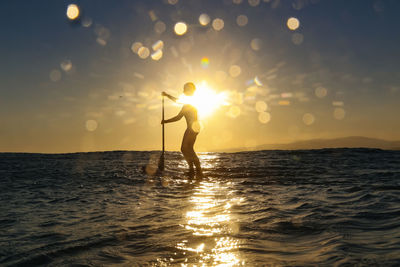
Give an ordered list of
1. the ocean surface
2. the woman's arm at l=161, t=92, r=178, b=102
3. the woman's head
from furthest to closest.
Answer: the woman's arm at l=161, t=92, r=178, b=102
the woman's head
the ocean surface

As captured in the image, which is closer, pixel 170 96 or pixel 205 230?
pixel 205 230

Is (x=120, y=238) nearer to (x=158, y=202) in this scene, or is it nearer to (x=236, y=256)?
(x=236, y=256)

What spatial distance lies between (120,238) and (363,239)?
2.88 meters

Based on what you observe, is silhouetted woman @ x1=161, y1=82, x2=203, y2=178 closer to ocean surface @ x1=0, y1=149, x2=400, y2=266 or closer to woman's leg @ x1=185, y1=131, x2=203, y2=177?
woman's leg @ x1=185, y1=131, x2=203, y2=177

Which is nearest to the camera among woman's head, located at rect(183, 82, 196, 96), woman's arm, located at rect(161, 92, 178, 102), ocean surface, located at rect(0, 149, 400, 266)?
ocean surface, located at rect(0, 149, 400, 266)

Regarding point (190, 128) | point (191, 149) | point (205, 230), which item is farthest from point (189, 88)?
point (205, 230)

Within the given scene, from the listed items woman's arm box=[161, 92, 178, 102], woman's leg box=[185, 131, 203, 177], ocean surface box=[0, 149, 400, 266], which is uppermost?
woman's arm box=[161, 92, 178, 102]

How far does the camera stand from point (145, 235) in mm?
3963

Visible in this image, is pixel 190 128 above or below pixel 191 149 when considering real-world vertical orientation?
above

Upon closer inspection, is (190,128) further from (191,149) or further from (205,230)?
(205,230)

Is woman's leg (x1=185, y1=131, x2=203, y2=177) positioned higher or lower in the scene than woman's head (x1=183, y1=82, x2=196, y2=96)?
lower

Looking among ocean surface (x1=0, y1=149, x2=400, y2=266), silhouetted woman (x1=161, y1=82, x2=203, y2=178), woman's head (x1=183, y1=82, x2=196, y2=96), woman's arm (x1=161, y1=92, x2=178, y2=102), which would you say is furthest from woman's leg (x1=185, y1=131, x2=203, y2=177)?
ocean surface (x1=0, y1=149, x2=400, y2=266)

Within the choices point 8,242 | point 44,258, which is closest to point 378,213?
point 44,258

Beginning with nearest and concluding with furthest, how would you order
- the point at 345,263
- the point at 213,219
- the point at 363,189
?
the point at 345,263
the point at 213,219
the point at 363,189
